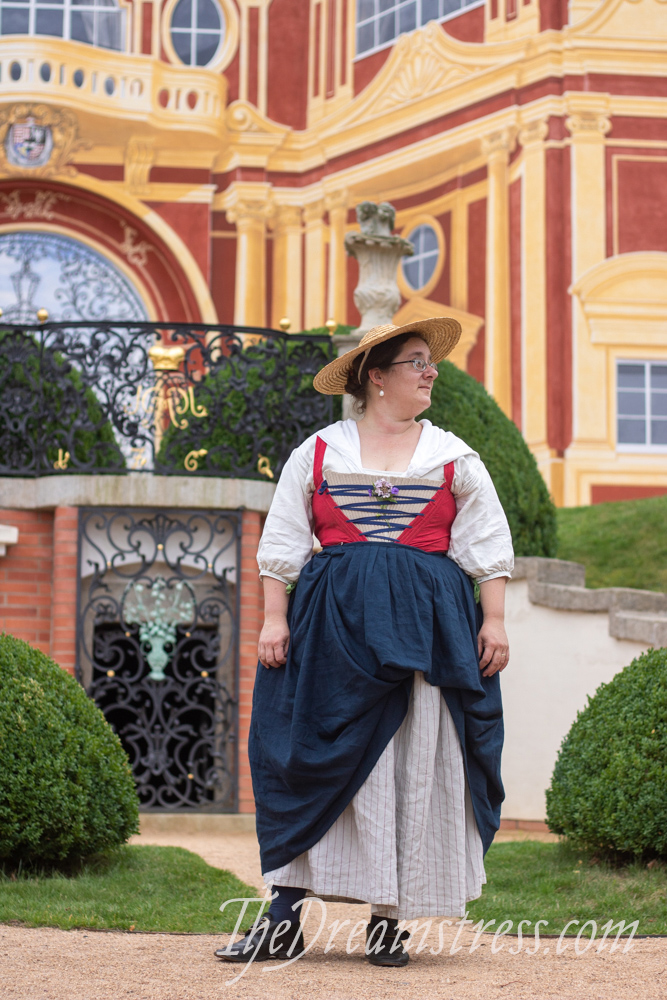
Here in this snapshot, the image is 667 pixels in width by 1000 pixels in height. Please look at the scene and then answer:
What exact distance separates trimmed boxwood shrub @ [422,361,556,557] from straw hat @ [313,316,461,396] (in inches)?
139

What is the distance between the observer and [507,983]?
3.21 metres

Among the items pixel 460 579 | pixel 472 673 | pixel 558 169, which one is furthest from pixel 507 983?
pixel 558 169

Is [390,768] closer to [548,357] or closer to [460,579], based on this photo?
[460,579]

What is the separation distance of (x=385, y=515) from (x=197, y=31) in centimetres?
1234

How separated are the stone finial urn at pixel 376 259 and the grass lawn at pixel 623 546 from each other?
2.50 m

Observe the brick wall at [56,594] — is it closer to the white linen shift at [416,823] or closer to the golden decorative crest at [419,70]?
the white linen shift at [416,823]

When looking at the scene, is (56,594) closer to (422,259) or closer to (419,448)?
(419,448)

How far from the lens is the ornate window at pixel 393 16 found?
545 inches

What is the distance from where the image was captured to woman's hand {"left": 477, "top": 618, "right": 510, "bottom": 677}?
3.63 m

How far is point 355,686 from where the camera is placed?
3461 mm

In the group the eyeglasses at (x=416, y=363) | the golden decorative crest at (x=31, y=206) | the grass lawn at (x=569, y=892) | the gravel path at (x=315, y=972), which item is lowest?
the grass lawn at (x=569, y=892)

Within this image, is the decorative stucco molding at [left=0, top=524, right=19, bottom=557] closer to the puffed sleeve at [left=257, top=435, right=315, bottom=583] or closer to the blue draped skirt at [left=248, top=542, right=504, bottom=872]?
the puffed sleeve at [left=257, top=435, right=315, bottom=583]

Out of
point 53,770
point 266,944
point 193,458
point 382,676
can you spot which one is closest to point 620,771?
point 382,676

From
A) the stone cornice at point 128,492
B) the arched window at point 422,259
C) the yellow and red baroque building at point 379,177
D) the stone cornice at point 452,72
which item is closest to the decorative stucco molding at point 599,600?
the stone cornice at point 128,492
